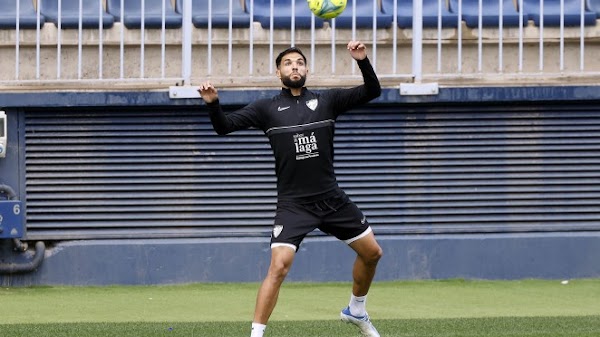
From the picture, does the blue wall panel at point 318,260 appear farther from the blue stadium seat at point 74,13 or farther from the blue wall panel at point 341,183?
the blue stadium seat at point 74,13

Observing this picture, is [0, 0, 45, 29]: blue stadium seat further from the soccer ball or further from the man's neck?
the man's neck

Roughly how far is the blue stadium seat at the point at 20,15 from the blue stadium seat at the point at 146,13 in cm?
77

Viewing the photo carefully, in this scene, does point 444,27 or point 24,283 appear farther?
point 444,27

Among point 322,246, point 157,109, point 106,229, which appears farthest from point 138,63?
point 322,246

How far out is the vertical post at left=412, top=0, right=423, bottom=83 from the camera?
12.2 m

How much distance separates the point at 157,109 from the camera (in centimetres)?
1221

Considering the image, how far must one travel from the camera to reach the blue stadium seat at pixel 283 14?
41.0 feet

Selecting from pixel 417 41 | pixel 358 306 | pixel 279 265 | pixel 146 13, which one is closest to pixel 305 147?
pixel 279 265

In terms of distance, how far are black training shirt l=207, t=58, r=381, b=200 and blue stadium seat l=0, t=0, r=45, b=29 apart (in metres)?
5.20

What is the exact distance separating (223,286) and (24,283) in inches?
75.5

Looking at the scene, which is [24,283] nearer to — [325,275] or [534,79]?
[325,275]

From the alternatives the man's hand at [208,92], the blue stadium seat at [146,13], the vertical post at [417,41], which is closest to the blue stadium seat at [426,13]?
the vertical post at [417,41]

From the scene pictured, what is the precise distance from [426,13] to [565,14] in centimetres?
142

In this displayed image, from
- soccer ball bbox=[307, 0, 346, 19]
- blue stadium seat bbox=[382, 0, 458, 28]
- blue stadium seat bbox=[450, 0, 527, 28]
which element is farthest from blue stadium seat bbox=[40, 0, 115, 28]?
soccer ball bbox=[307, 0, 346, 19]
